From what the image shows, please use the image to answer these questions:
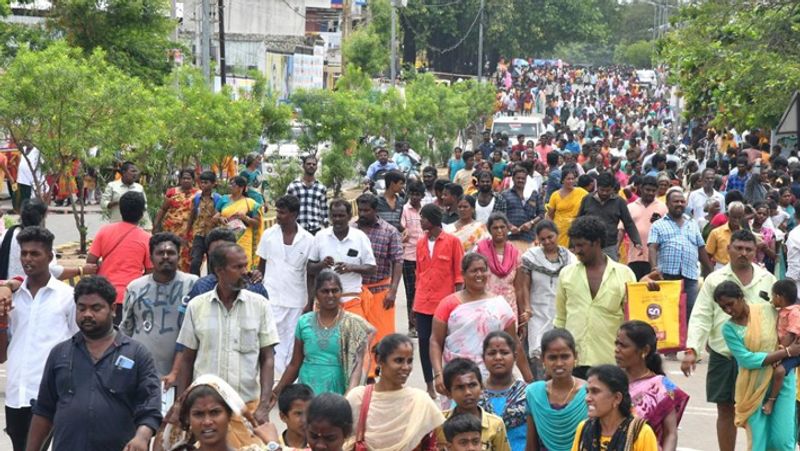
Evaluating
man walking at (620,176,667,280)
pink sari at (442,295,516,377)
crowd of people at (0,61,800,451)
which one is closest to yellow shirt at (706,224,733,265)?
crowd of people at (0,61,800,451)

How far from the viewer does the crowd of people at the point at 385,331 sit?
7.58 meters

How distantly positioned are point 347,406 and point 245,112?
1877 centimetres

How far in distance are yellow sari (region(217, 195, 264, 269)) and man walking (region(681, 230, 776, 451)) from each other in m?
6.06

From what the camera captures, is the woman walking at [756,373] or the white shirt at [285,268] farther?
the white shirt at [285,268]

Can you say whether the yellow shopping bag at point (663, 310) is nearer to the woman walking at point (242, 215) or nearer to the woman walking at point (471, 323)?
the woman walking at point (471, 323)

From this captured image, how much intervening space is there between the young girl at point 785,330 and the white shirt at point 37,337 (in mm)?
4057

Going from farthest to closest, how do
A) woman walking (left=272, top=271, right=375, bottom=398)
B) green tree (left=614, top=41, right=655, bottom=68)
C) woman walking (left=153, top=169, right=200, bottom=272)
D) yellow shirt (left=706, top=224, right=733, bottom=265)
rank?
1. green tree (left=614, top=41, right=655, bottom=68)
2. woman walking (left=153, top=169, right=200, bottom=272)
3. yellow shirt (left=706, top=224, right=733, bottom=265)
4. woman walking (left=272, top=271, right=375, bottom=398)

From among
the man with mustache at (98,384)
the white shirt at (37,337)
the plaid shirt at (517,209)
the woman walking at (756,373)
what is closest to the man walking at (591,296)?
the woman walking at (756,373)

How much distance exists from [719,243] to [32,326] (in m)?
7.90

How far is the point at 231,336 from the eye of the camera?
8.97 m

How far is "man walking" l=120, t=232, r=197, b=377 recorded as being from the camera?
952cm

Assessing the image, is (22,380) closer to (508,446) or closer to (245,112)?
(508,446)

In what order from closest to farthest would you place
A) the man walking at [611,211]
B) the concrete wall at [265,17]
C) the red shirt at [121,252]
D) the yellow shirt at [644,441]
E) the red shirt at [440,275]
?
the yellow shirt at [644,441], the red shirt at [121,252], the red shirt at [440,275], the man walking at [611,211], the concrete wall at [265,17]

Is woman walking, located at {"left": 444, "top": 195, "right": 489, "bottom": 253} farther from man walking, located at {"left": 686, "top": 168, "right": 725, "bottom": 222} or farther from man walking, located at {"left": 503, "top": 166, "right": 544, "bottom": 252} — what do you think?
man walking, located at {"left": 686, "top": 168, "right": 725, "bottom": 222}
